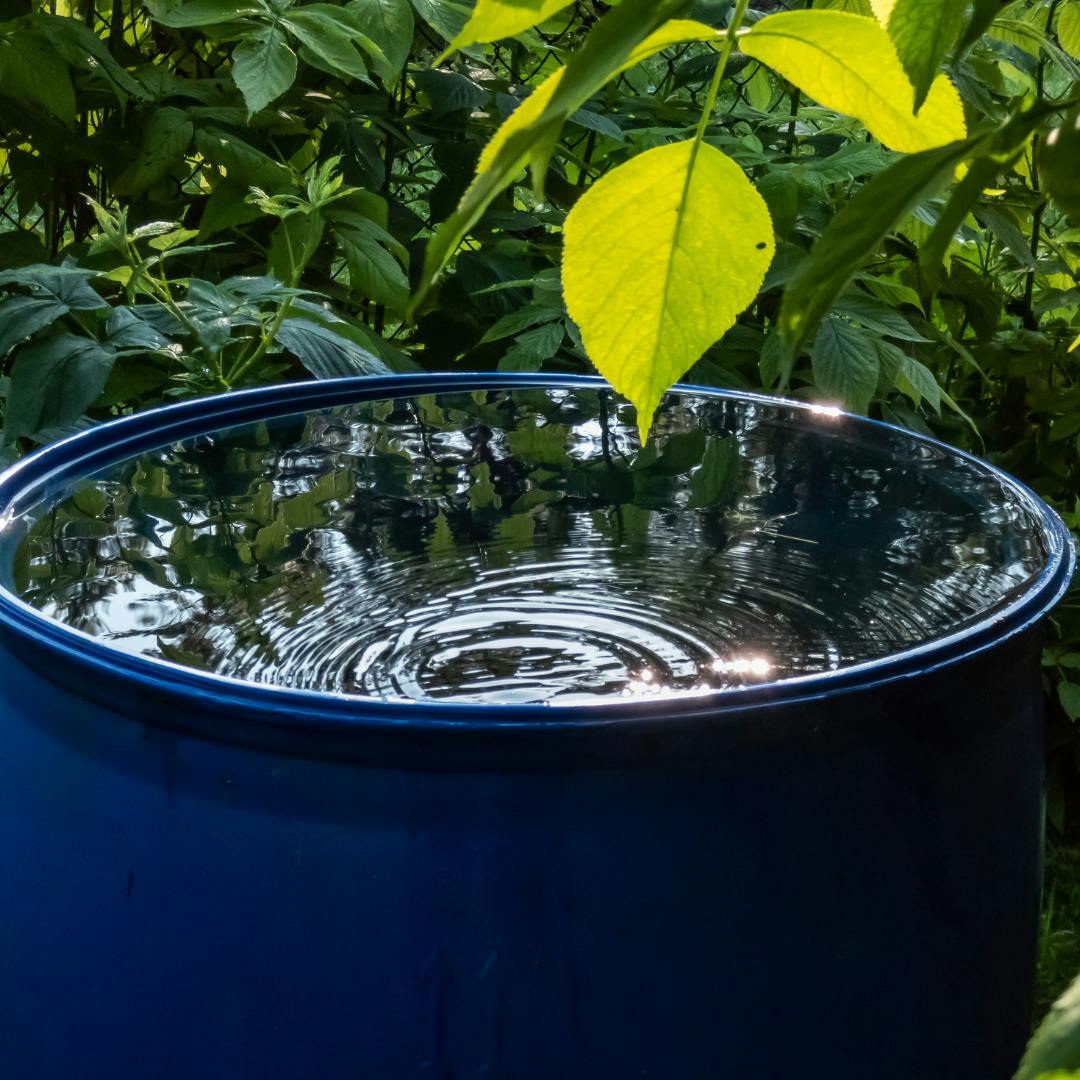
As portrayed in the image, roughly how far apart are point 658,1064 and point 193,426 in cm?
78

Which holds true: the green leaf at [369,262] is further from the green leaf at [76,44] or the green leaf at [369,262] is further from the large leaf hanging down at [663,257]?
the large leaf hanging down at [663,257]

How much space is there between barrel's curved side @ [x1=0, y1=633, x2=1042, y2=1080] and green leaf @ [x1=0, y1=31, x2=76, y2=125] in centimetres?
130

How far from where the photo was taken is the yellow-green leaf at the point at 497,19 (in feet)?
0.95

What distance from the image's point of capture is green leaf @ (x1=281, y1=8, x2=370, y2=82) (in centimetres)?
181

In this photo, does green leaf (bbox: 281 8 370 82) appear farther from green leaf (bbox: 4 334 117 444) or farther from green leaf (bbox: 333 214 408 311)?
green leaf (bbox: 4 334 117 444)

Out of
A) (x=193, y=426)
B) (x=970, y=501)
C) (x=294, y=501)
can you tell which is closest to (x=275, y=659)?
(x=294, y=501)

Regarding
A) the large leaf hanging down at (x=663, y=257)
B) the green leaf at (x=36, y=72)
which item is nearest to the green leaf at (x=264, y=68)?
the green leaf at (x=36, y=72)

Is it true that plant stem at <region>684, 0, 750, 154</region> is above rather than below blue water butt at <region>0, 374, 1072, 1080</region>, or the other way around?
above

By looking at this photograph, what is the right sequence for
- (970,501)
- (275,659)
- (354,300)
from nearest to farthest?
(275,659) → (970,501) → (354,300)

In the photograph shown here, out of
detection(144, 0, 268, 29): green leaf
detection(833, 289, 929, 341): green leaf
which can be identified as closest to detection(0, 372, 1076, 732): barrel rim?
detection(833, 289, 929, 341): green leaf

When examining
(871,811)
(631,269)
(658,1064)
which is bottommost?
(658,1064)

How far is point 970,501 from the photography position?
1.12m

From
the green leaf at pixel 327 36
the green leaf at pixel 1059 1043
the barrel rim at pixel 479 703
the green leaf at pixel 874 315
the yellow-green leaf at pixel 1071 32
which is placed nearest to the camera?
the green leaf at pixel 1059 1043

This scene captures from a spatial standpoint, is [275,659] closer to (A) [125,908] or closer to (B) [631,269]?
(A) [125,908]
